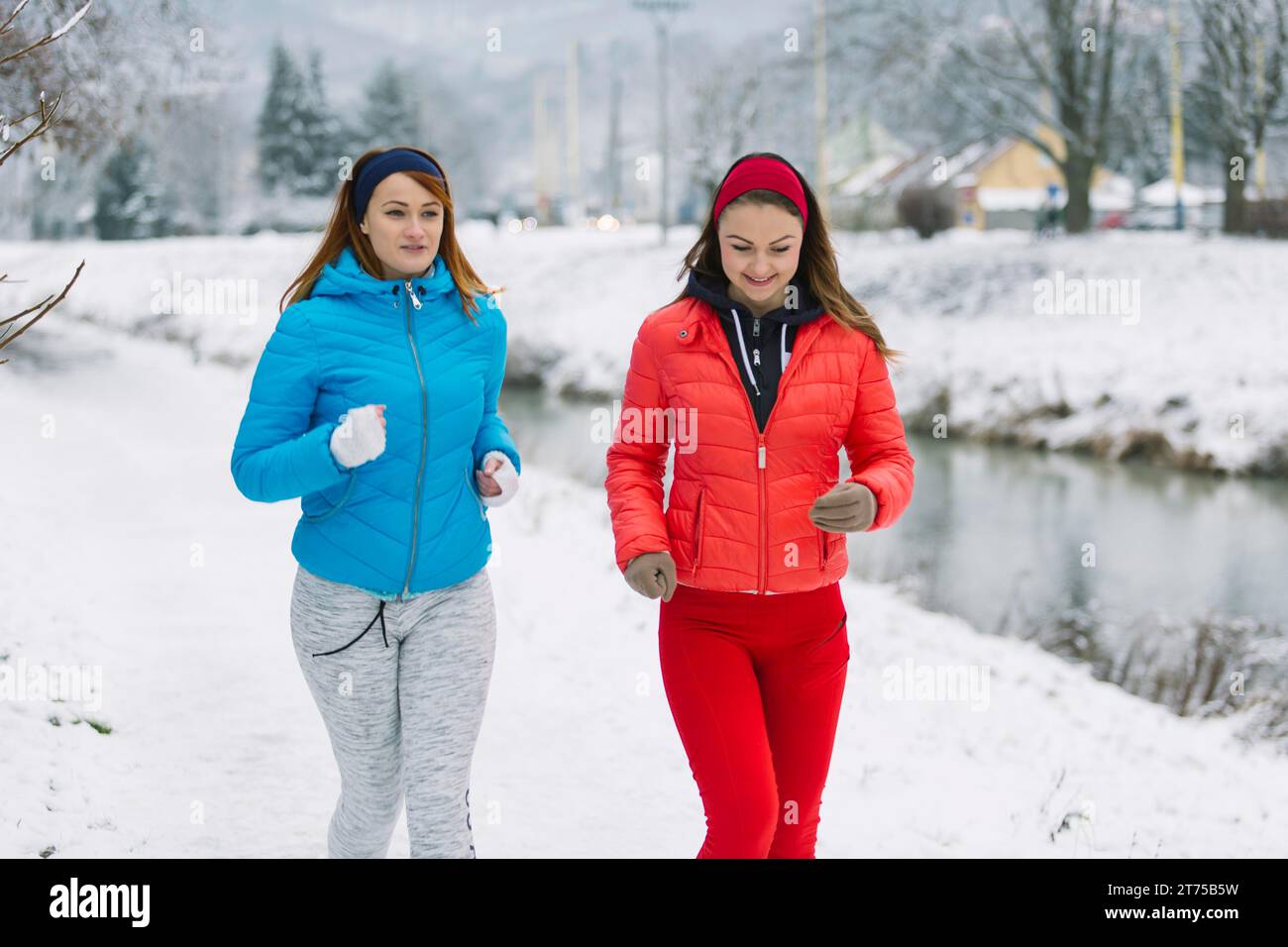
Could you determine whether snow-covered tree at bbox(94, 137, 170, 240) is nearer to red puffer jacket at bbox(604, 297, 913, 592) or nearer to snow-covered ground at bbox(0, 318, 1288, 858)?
snow-covered ground at bbox(0, 318, 1288, 858)

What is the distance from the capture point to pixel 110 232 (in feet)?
158

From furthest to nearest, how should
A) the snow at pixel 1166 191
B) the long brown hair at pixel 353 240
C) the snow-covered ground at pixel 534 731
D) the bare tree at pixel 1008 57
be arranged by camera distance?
1. the snow at pixel 1166 191
2. the bare tree at pixel 1008 57
3. the snow-covered ground at pixel 534 731
4. the long brown hair at pixel 353 240

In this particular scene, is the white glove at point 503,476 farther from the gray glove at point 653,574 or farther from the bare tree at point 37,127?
the bare tree at point 37,127

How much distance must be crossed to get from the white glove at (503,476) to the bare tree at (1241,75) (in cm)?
2317

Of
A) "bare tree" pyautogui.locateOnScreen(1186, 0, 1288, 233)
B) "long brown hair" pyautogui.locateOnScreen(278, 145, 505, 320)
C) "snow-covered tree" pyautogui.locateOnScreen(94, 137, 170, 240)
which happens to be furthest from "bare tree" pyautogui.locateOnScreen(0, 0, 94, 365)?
"snow-covered tree" pyautogui.locateOnScreen(94, 137, 170, 240)

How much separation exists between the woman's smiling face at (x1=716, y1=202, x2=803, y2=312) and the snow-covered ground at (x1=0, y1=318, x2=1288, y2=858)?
2.21 metres

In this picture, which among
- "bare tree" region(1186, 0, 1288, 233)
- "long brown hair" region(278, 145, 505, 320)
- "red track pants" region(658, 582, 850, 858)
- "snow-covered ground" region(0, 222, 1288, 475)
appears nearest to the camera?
"red track pants" region(658, 582, 850, 858)

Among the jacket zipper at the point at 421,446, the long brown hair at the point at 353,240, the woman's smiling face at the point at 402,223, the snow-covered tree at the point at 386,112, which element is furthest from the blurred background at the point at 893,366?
the snow-covered tree at the point at 386,112

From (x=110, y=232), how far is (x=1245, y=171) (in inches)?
1575

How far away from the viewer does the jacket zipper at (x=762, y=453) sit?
3.12 metres

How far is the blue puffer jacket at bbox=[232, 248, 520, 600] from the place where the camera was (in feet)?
10.1

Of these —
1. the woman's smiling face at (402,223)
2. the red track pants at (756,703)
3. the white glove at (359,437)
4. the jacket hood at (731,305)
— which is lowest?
the red track pants at (756,703)

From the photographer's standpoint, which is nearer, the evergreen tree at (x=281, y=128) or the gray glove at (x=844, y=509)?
the gray glove at (x=844, y=509)

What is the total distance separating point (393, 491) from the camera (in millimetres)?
3160
